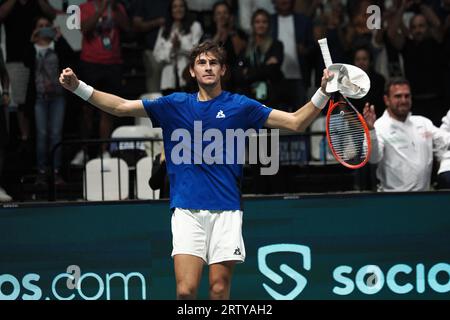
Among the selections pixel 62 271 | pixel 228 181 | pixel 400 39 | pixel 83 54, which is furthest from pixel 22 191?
pixel 400 39

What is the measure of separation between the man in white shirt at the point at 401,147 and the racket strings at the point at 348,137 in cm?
193

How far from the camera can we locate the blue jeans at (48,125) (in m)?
12.4

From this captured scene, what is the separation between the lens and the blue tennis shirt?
851 centimetres

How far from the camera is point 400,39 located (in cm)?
1328

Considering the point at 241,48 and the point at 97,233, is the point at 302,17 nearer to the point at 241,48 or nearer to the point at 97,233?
the point at 241,48

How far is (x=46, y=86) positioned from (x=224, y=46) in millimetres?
1967

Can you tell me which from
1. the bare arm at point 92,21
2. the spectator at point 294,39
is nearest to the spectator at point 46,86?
the bare arm at point 92,21

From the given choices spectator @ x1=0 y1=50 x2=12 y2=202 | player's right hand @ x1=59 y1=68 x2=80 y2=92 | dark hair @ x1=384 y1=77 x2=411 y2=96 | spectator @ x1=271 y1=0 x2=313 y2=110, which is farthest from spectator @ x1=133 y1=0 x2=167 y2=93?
player's right hand @ x1=59 y1=68 x2=80 y2=92

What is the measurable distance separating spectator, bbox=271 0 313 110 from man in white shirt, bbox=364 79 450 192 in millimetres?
1776

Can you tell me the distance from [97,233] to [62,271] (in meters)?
0.47

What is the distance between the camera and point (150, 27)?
13.5 metres

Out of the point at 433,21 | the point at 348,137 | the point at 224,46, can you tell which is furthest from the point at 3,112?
the point at 433,21

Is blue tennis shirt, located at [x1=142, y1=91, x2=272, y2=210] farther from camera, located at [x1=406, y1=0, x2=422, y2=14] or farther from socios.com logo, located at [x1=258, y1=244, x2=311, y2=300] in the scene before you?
camera, located at [x1=406, y1=0, x2=422, y2=14]

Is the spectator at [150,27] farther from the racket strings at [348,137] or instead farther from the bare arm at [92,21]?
the racket strings at [348,137]
